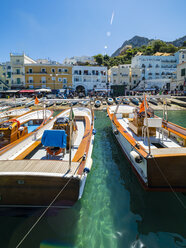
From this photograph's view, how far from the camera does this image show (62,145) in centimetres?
695

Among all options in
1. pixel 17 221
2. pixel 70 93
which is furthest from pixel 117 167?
pixel 70 93

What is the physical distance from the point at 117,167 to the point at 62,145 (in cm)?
414

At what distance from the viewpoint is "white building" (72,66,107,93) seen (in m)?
49.7

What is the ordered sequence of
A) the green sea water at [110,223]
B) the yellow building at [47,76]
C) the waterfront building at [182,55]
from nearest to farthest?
the green sea water at [110,223] → the yellow building at [47,76] → the waterfront building at [182,55]

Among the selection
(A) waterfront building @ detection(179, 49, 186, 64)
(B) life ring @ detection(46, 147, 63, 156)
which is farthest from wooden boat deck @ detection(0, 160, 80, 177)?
(A) waterfront building @ detection(179, 49, 186, 64)

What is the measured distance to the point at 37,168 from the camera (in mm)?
5309

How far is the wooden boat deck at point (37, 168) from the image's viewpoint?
5.00m

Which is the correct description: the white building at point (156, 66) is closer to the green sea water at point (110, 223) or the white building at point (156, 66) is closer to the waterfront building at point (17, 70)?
the waterfront building at point (17, 70)

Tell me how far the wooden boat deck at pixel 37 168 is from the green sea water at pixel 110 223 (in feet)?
5.23

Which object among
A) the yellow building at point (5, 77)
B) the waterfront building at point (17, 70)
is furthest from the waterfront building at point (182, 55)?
the yellow building at point (5, 77)

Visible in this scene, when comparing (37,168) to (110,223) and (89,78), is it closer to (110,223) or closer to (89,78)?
(110,223)

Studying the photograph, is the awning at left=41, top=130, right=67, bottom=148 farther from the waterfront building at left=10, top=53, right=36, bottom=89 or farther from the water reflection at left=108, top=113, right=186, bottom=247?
the waterfront building at left=10, top=53, right=36, bottom=89

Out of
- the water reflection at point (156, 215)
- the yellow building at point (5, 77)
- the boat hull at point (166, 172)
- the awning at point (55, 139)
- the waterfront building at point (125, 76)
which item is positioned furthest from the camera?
the waterfront building at point (125, 76)

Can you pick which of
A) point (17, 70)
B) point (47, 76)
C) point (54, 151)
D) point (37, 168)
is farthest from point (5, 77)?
point (37, 168)
